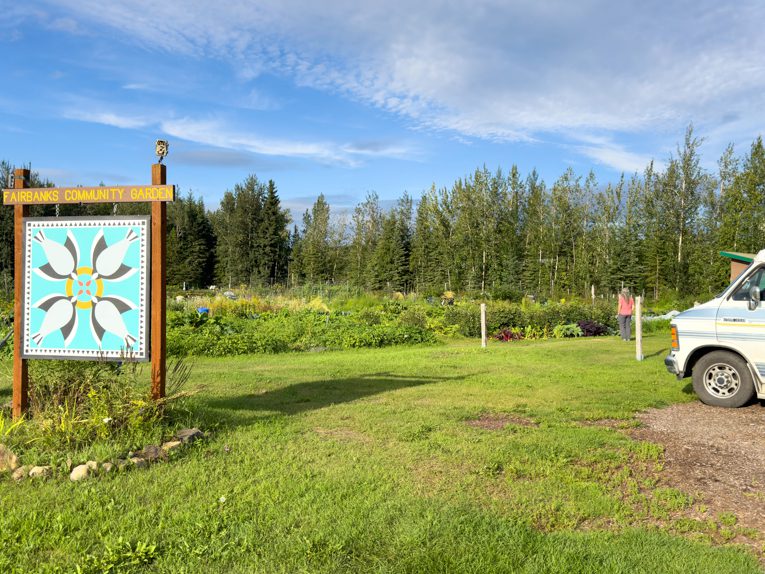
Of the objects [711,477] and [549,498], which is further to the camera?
[711,477]

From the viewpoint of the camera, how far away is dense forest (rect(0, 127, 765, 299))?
110 ft

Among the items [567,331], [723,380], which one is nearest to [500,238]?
[567,331]

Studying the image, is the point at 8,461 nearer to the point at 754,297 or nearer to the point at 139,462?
the point at 139,462

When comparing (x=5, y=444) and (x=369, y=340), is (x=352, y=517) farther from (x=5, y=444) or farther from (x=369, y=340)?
(x=369, y=340)

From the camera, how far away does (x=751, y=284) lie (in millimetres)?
7812

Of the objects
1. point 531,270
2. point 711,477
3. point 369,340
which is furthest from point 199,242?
point 711,477

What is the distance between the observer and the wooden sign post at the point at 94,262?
20.1ft

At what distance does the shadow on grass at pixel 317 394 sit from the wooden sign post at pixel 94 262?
1607 millimetres

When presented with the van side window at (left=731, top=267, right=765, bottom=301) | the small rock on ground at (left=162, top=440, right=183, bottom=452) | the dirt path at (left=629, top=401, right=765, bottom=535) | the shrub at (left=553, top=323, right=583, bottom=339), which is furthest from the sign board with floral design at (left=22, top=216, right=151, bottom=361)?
the shrub at (left=553, top=323, right=583, bottom=339)

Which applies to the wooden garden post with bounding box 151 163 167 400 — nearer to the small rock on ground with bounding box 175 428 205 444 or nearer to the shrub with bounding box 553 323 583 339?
the small rock on ground with bounding box 175 428 205 444

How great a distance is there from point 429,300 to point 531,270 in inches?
584

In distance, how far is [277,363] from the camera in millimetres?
12781

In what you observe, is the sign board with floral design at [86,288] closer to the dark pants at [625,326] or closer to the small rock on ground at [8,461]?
the small rock on ground at [8,461]

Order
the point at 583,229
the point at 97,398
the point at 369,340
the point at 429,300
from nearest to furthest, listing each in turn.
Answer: the point at 97,398
the point at 369,340
the point at 429,300
the point at 583,229
